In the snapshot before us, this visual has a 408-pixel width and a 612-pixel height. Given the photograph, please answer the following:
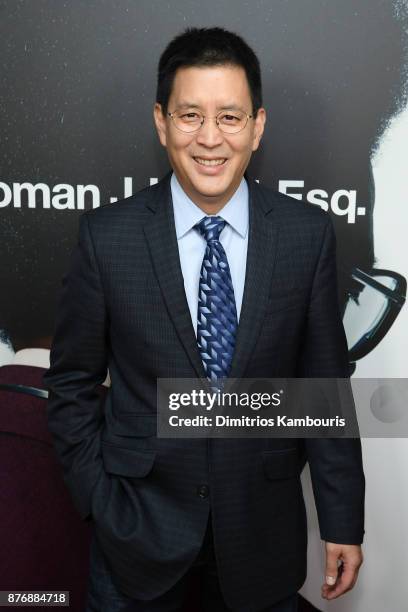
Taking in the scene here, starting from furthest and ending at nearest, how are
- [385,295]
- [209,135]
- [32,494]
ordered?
1. [32,494]
2. [385,295]
3. [209,135]

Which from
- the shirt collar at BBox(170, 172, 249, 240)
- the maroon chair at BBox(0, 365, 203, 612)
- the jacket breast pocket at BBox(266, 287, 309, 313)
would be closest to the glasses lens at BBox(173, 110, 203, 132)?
the shirt collar at BBox(170, 172, 249, 240)

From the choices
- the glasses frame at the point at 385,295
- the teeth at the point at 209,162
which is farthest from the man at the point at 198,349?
the glasses frame at the point at 385,295

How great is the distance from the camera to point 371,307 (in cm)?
220

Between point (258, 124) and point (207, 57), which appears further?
point (258, 124)

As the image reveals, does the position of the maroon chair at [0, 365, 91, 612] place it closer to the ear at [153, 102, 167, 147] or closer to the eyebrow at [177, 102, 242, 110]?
the ear at [153, 102, 167, 147]

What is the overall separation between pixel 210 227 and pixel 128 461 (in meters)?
0.57

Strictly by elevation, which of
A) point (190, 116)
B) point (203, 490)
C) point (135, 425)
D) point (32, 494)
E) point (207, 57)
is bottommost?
point (32, 494)

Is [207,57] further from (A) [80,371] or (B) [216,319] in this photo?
(A) [80,371]

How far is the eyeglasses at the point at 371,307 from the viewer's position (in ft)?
7.15

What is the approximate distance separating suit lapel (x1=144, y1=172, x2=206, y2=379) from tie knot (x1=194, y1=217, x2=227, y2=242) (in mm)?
70

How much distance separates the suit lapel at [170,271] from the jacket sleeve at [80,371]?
0.14 meters

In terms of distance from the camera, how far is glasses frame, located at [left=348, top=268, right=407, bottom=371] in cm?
218

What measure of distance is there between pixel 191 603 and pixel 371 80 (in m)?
1.66

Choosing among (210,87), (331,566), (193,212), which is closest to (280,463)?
(331,566)
